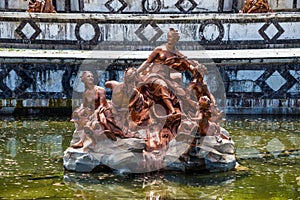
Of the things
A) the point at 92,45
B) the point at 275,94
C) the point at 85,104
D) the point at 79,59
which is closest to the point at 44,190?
the point at 85,104

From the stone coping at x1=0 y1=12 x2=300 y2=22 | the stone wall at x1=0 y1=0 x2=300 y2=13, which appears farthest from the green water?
the stone wall at x1=0 y1=0 x2=300 y2=13

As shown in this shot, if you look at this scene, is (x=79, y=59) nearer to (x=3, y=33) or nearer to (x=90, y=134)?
(x=3, y=33)

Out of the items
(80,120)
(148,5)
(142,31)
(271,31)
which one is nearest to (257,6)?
(271,31)

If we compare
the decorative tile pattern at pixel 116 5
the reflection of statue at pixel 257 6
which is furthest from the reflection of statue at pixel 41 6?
the reflection of statue at pixel 257 6

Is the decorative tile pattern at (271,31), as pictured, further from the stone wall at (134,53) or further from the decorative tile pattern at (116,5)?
the decorative tile pattern at (116,5)

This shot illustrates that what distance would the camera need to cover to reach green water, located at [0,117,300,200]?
6.21 metres

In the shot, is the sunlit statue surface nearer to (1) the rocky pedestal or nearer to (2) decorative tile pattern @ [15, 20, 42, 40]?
(1) the rocky pedestal

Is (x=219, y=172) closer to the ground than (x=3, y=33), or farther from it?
closer to the ground

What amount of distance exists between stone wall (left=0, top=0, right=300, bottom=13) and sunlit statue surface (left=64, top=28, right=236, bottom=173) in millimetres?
9876

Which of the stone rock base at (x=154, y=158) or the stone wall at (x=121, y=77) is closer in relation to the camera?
the stone rock base at (x=154, y=158)

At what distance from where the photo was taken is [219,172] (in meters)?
7.23

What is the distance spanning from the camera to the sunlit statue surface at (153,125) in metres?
7.12

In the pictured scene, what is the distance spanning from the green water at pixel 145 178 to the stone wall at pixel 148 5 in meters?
8.80

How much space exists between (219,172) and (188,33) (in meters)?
8.46
